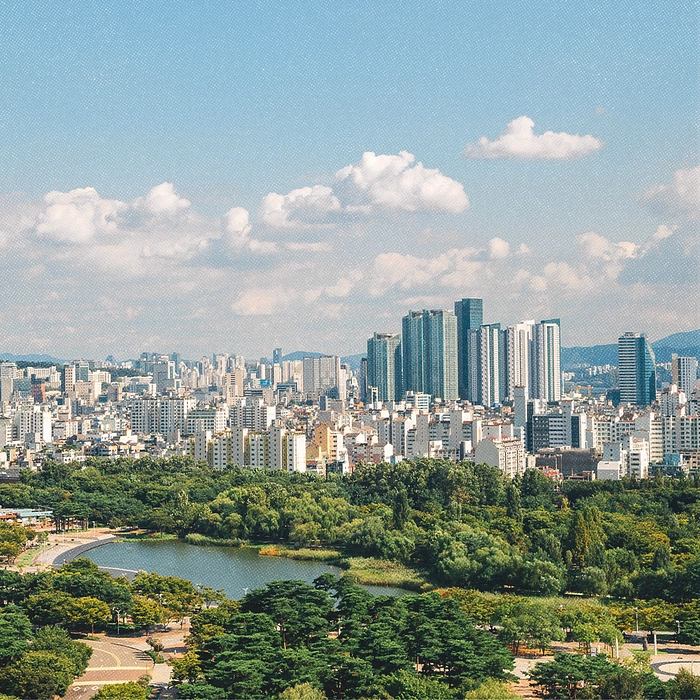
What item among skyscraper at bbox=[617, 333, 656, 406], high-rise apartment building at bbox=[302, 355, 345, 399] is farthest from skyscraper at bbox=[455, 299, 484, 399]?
high-rise apartment building at bbox=[302, 355, 345, 399]

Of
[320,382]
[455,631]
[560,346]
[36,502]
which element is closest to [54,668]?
[455,631]

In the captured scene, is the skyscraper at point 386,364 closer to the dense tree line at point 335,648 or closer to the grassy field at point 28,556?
the grassy field at point 28,556

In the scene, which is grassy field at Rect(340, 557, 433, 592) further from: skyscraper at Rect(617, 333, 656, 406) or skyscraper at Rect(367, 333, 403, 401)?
skyscraper at Rect(367, 333, 403, 401)

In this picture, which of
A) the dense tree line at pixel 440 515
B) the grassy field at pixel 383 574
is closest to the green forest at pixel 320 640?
the dense tree line at pixel 440 515

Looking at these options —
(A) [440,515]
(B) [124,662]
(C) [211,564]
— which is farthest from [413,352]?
(B) [124,662]

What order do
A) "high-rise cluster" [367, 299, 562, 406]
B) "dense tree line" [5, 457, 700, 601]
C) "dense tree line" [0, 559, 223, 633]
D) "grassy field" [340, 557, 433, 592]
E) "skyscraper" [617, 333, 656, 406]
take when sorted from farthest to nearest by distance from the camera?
"high-rise cluster" [367, 299, 562, 406]
"skyscraper" [617, 333, 656, 406]
"grassy field" [340, 557, 433, 592]
"dense tree line" [5, 457, 700, 601]
"dense tree line" [0, 559, 223, 633]

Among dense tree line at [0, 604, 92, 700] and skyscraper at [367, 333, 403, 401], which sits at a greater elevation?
skyscraper at [367, 333, 403, 401]

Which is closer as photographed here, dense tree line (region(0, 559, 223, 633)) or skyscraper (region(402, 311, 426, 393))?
dense tree line (region(0, 559, 223, 633))
